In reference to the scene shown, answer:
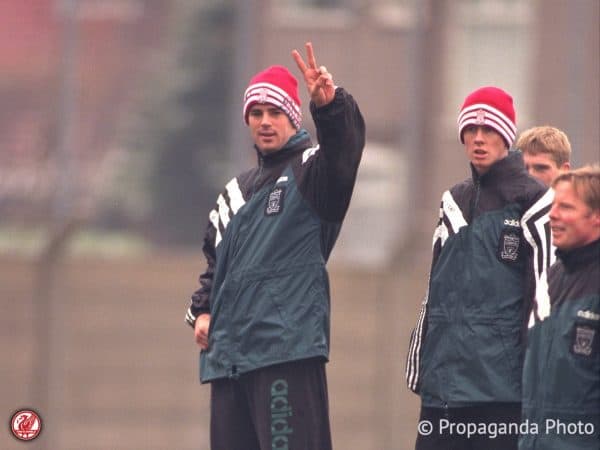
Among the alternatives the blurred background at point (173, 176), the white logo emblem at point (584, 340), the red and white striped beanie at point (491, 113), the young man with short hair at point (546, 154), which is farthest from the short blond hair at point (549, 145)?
A: the blurred background at point (173, 176)

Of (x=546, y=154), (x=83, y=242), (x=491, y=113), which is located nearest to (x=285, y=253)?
(x=491, y=113)

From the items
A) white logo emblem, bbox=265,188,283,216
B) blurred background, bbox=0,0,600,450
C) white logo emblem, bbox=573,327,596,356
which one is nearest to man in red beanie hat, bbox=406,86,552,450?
white logo emblem, bbox=573,327,596,356

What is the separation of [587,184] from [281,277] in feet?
3.80

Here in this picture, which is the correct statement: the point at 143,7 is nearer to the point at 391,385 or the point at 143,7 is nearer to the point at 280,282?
the point at 391,385

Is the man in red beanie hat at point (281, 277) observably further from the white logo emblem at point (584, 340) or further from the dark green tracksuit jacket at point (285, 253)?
the white logo emblem at point (584, 340)

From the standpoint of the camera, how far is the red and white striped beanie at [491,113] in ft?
19.6

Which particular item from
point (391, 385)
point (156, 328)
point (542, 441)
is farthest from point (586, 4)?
point (542, 441)

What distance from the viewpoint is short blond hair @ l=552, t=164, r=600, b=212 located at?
17.7ft

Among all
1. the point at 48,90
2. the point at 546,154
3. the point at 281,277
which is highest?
the point at 48,90

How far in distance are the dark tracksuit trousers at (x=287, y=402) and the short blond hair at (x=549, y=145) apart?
112cm

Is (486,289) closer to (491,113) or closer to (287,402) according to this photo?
(491,113)

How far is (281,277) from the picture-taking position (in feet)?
19.7

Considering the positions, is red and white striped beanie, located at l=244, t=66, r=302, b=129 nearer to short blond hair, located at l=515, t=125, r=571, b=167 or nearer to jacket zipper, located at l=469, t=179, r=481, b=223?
jacket zipper, located at l=469, t=179, r=481, b=223

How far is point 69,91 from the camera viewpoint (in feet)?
41.5
